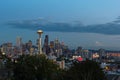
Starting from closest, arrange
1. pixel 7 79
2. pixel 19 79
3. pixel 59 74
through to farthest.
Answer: pixel 7 79 < pixel 19 79 < pixel 59 74

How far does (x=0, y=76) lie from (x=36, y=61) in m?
13.4

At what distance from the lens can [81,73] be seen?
55.0 meters

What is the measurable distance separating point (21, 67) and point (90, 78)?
2182 centimetres

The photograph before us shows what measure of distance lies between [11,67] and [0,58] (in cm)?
922

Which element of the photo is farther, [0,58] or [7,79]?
[0,58]

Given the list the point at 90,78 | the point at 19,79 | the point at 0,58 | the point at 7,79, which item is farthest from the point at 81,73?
the point at 0,58

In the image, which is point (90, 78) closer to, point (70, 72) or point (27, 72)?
point (70, 72)

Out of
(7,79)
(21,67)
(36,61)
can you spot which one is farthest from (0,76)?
(36,61)

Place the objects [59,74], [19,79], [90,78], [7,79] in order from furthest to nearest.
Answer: [59,74]
[19,79]
[7,79]
[90,78]

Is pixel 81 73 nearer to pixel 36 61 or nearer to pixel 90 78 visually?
pixel 90 78

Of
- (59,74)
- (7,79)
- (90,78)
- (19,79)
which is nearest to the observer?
(90,78)

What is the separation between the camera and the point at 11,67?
7419cm

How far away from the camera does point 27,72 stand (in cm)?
7312

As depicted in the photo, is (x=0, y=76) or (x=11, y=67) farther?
(x=11, y=67)
